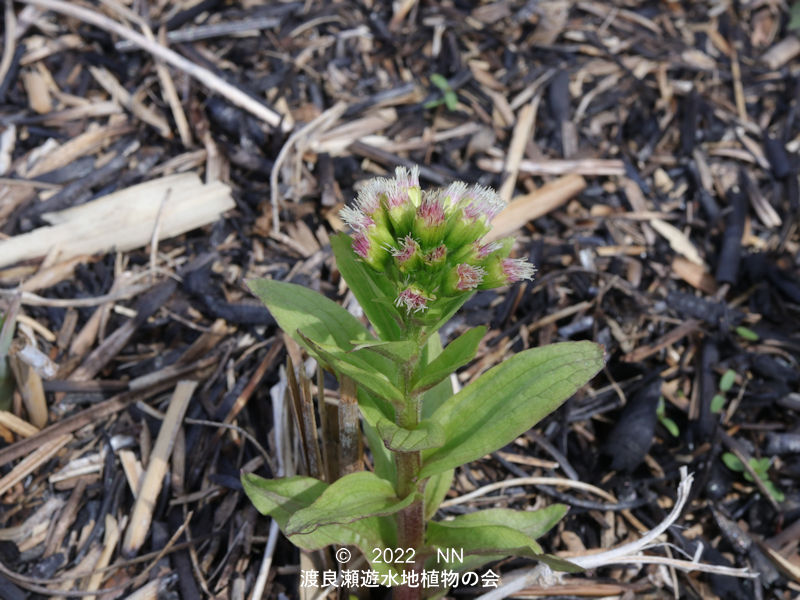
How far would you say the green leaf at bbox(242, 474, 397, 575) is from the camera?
9.15 feet

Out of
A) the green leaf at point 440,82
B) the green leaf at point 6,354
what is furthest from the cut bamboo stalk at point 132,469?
the green leaf at point 440,82

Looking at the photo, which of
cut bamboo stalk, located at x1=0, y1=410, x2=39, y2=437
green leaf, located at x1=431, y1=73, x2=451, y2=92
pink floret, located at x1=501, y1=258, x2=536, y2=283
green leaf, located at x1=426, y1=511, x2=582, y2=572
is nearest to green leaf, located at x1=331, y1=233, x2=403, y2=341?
pink floret, located at x1=501, y1=258, x2=536, y2=283

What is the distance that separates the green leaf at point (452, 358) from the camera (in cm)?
249

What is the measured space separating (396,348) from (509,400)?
0.56 m

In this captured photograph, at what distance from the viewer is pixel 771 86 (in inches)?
215

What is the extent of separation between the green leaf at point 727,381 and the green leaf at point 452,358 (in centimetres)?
204

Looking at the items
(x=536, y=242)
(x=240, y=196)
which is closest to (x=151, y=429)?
(x=240, y=196)

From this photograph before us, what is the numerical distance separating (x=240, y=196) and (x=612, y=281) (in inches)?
86.6

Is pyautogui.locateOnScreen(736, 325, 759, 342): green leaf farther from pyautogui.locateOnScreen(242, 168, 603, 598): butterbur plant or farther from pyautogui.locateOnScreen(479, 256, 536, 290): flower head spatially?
pyautogui.locateOnScreen(479, 256, 536, 290): flower head

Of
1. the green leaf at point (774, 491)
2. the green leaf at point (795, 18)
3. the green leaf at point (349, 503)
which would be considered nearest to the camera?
the green leaf at point (349, 503)

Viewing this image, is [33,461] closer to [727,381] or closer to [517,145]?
[517,145]

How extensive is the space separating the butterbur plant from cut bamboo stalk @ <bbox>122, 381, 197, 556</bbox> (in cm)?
73

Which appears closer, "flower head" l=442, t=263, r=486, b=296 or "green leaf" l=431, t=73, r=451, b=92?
"flower head" l=442, t=263, r=486, b=296

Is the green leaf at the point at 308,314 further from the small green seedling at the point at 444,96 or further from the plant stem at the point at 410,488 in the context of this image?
the small green seedling at the point at 444,96
